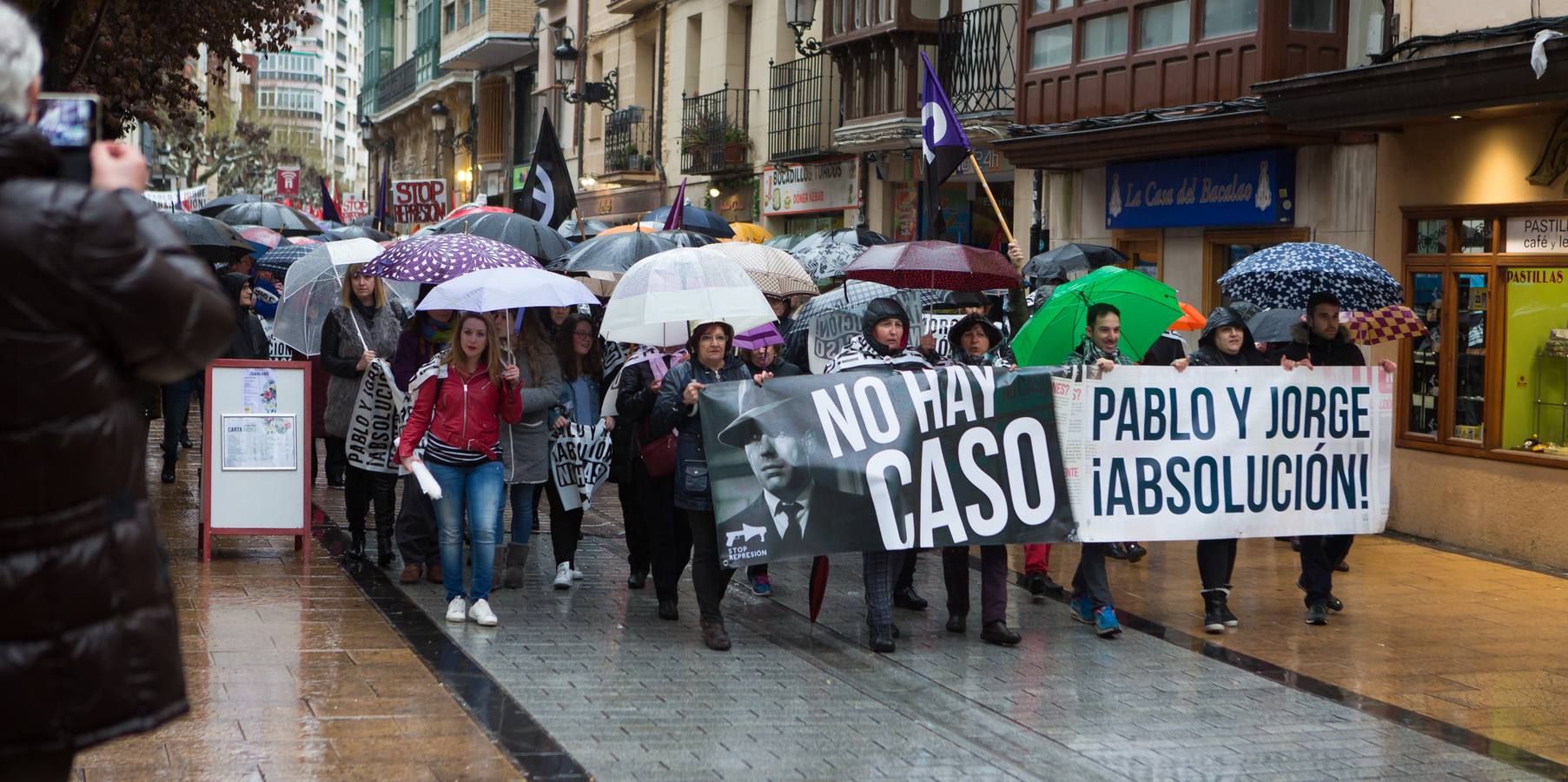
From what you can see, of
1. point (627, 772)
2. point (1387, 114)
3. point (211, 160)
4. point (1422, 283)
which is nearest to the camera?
point (627, 772)

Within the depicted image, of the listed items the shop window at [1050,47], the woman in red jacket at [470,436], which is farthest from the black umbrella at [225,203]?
the woman in red jacket at [470,436]

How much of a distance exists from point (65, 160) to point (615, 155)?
98.6 feet

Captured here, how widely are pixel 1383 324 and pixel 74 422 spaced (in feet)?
32.0

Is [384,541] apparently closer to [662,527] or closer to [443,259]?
[443,259]

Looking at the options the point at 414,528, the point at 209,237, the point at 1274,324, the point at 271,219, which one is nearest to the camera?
the point at 414,528

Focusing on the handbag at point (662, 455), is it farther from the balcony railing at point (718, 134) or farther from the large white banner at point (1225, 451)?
the balcony railing at point (718, 134)

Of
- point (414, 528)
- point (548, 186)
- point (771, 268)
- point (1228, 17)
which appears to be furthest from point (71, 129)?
point (1228, 17)

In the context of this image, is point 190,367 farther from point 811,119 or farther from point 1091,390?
point 811,119

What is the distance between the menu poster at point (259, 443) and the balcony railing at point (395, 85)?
144 feet

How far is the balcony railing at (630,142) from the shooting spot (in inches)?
1247

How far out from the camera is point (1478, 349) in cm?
1272

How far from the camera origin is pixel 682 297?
335 inches

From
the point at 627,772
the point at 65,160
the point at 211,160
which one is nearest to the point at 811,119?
the point at 627,772

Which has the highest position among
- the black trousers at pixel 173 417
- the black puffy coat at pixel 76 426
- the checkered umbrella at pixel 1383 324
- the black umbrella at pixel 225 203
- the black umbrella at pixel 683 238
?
the black umbrella at pixel 225 203
